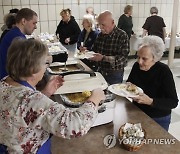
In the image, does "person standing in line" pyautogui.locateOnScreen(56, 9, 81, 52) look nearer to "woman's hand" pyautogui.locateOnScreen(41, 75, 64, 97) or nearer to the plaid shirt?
the plaid shirt

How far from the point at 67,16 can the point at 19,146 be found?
320 cm

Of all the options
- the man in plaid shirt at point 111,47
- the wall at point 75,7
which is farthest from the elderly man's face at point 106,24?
the wall at point 75,7

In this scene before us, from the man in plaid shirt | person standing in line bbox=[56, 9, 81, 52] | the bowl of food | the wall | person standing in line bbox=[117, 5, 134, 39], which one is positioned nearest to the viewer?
the bowl of food

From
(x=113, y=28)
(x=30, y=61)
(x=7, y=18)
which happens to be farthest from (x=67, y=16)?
(x=30, y=61)

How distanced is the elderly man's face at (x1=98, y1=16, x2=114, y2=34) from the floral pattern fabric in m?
1.60

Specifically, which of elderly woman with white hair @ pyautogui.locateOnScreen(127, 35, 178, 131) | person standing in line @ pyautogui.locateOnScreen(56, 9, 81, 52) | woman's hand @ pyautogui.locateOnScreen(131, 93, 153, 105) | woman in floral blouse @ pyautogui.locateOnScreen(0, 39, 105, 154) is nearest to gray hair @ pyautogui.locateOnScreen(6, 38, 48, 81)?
woman in floral blouse @ pyautogui.locateOnScreen(0, 39, 105, 154)

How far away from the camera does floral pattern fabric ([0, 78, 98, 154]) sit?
750 millimetres

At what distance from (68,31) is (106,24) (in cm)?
159

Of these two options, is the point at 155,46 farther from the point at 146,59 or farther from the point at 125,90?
the point at 125,90

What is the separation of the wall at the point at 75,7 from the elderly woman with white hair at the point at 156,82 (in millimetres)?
3614

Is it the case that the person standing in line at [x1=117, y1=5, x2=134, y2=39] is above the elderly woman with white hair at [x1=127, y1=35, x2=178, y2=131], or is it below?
above

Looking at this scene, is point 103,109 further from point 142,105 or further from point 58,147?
point 142,105

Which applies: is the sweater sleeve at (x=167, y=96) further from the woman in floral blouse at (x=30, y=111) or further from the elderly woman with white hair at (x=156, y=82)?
the woman in floral blouse at (x=30, y=111)

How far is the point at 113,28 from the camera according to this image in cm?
234
